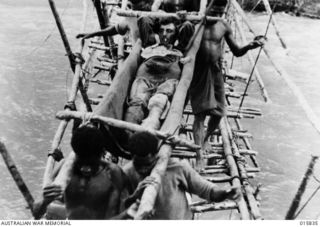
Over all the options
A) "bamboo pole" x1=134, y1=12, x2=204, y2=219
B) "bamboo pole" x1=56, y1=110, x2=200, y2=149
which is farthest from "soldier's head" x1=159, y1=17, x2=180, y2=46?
"bamboo pole" x1=56, y1=110, x2=200, y2=149

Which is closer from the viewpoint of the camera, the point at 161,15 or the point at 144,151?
the point at 144,151

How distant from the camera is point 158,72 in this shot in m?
3.80

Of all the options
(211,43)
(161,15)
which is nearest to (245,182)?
(211,43)

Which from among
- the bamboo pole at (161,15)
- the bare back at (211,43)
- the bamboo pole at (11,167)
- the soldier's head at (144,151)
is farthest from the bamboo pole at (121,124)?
the bare back at (211,43)

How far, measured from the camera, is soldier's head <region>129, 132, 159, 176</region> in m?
2.46

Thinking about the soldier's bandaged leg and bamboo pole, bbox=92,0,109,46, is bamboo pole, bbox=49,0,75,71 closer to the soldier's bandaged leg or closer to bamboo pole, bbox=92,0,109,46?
the soldier's bandaged leg

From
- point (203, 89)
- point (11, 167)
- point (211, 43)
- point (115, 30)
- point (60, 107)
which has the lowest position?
point (60, 107)

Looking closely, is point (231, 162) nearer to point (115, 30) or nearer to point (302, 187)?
point (115, 30)

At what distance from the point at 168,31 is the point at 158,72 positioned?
46 centimetres

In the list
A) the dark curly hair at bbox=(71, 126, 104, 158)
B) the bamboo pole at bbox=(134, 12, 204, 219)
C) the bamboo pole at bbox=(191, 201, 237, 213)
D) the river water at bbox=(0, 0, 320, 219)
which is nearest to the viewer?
the bamboo pole at bbox=(134, 12, 204, 219)

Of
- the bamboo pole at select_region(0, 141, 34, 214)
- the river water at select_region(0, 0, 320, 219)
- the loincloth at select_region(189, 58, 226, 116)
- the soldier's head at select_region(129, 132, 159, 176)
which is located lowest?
the river water at select_region(0, 0, 320, 219)

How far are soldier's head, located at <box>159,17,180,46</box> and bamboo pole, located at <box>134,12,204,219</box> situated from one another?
22cm

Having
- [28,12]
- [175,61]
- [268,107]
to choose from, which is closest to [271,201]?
[268,107]

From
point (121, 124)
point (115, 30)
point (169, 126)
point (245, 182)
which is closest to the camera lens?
point (121, 124)
